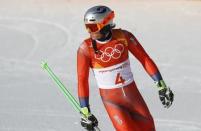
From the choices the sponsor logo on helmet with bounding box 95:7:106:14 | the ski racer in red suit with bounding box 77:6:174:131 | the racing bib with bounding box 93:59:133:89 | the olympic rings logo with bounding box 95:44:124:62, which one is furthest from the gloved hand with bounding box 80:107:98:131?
the sponsor logo on helmet with bounding box 95:7:106:14

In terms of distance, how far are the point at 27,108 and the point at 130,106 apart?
2639mm

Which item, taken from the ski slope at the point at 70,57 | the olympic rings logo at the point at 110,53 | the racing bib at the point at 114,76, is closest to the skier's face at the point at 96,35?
the olympic rings logo at the point at 110,53

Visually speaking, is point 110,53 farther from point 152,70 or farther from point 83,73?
point 152,70

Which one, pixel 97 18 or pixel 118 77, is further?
pixel 118 77

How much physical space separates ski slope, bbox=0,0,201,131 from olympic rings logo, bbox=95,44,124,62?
189 centimetres

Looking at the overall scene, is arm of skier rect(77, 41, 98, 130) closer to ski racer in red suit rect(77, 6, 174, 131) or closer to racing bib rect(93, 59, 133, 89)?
ski racer in red suit rect(77, 6, 174, 131)

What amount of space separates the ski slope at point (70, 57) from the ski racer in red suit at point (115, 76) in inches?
65.1

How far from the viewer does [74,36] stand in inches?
438

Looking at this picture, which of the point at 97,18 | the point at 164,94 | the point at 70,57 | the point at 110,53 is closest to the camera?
the point at 97,18

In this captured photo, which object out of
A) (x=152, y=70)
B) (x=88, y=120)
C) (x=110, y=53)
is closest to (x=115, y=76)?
(x=110, y=53)

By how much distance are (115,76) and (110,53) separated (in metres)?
0.22

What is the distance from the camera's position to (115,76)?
657 cm

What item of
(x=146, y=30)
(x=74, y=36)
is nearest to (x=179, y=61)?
(x=146, y=30)

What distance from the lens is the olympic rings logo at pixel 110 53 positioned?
652cm
